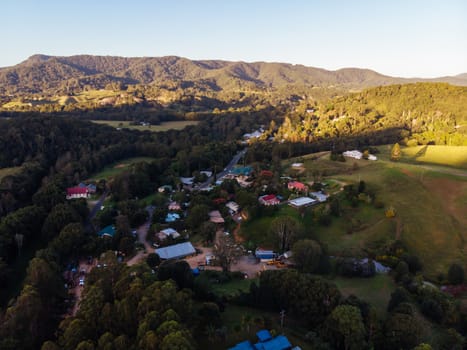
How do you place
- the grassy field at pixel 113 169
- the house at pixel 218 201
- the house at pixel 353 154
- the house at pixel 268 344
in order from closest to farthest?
the house at pixel 268 344
the house at pixel 218 201
the grassy field at pixel 113 169
the house at pixel 353 154

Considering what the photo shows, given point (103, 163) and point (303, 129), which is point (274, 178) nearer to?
point (103, 163)

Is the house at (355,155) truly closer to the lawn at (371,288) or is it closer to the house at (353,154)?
the house at (353,154)

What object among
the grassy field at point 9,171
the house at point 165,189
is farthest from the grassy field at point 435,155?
the grassy field at point 9,171

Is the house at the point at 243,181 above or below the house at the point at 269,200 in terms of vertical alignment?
below

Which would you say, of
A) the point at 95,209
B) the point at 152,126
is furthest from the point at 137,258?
the point at 152,126

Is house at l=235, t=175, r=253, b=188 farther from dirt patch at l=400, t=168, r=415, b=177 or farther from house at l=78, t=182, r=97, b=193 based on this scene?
house at l=78, t=182, r=97, b=193

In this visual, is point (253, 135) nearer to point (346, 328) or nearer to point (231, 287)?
point (231, 287)

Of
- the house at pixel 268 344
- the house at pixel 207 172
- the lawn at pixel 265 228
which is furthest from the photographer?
the house at pixel 207 172

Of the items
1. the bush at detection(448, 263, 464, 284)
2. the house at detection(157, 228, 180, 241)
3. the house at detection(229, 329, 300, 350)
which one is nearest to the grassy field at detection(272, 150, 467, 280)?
the bush at detection(448, 263, 464, 284)
